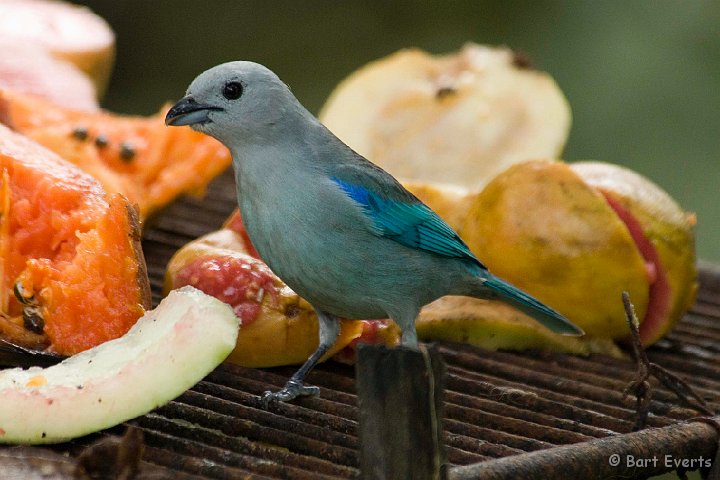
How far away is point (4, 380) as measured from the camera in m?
2.22

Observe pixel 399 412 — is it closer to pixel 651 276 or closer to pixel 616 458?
pixel 616 458

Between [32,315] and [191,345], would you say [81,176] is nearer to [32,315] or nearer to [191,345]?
[32,315]

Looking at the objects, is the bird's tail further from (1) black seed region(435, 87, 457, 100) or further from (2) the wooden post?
(1) black seed region(435, 87, 457, 100)

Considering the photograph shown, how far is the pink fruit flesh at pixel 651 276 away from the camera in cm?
307

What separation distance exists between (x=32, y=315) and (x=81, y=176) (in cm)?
40

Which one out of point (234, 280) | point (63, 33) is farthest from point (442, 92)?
point (234, 280)

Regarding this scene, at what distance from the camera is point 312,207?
7.84 feet

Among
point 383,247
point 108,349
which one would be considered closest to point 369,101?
point 383,247

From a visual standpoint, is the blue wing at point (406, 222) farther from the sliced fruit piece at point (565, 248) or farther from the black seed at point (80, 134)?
the black seed at point (80, 134)

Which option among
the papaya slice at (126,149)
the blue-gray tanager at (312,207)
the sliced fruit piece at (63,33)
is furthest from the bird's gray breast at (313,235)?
the sliced fruit piece at (63,33)

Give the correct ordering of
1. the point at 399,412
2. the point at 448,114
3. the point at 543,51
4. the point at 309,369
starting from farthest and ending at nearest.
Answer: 1. the point at 543,51
2. the point at 448,114
3. the point at 309,369
4. the point at 399,412

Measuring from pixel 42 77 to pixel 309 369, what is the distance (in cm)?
215

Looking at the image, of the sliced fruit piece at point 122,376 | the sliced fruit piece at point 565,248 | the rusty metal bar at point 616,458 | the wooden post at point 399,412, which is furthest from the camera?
the sliced fruit piece at point 565,248

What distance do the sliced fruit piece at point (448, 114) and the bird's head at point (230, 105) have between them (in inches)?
67.4
